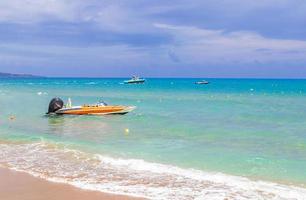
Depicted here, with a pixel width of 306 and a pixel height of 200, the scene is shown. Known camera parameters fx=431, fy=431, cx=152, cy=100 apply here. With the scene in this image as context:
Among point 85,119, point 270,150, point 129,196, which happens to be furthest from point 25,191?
point 85,119

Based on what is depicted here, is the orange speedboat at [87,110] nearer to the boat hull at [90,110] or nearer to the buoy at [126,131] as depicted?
the boat hull at [90,110]

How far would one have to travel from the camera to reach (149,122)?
3039cm

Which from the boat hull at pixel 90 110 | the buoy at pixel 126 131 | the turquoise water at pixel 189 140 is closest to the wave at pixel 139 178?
the turquoise water at pixel 189 140

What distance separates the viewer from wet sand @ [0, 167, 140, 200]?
10842 millimetres

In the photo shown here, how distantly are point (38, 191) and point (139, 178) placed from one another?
3.08m

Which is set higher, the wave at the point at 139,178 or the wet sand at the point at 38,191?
the wet sand at the point at 38,191

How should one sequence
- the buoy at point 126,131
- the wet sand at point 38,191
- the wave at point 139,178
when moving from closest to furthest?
the wet sand at point 38,191
the wave at point 139,178
the buoy at point 126,131

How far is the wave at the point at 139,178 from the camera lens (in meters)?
11.4

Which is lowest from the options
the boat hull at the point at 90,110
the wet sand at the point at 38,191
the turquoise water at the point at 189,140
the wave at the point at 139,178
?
the turquoise water at the point at 189,140

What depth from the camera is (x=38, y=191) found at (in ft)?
37.4

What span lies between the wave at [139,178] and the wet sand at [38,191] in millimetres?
418

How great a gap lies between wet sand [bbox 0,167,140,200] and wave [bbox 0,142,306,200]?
1.37ft

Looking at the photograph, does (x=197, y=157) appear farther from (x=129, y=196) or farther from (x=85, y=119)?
(x=85, y=119)

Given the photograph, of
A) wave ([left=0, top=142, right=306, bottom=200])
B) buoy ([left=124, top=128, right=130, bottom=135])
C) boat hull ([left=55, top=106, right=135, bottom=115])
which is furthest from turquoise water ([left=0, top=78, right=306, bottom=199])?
boat hull ([left=55, top=106, right=135, bottom=115])
